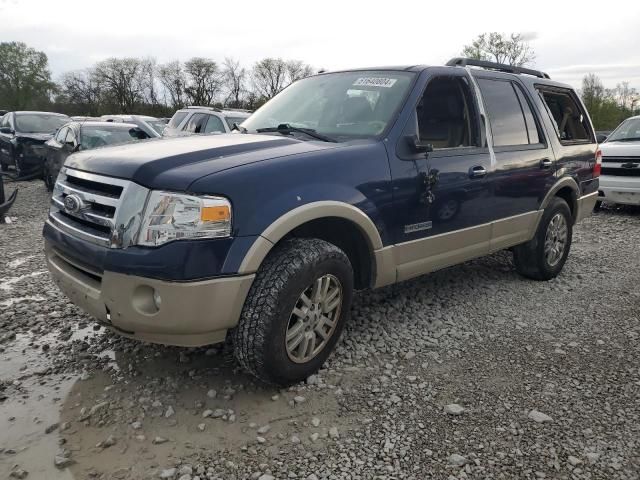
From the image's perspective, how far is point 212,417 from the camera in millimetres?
2758

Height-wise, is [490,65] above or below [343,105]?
above

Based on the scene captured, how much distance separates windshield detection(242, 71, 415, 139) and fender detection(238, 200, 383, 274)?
654mm

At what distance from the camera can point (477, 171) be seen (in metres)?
3.98

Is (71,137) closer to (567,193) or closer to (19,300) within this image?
(19,300)

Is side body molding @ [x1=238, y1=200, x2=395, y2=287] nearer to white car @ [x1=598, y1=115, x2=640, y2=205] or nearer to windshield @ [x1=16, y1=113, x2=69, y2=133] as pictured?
white car @ [x1=598, y1=115, x2=640, y2=205]

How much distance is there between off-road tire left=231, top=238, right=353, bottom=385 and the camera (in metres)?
2.74

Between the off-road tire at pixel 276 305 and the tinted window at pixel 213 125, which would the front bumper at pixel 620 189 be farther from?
the off-road tire at pixel 276 305

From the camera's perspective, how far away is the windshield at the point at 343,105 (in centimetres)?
360

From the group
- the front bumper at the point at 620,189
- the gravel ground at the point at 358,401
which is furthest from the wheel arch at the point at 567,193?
the front bumper at the point at 620,189

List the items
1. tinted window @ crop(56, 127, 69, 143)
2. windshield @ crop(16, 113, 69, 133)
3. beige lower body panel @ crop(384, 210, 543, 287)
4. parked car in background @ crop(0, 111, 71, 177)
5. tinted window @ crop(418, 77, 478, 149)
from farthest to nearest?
windshield @ crop(16, 113, 69, 133) → parked car in background @ crop(0, 111, 71, 177) → tinted window @ crop(56, 127, 69, 143) → tinted window @ crop(418, 77, 478, 149) → beige lower body panel @ crop(384, 210, 543, 287)

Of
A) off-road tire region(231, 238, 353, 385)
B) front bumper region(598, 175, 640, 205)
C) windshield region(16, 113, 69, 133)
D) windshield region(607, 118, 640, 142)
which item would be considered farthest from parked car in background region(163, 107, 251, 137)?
off-road tire region(231, 238, 353, 385)

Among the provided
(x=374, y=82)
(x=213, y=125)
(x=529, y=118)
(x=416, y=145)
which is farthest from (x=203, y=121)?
(x=416, y=145)

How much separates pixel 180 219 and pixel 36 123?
41.5 ft

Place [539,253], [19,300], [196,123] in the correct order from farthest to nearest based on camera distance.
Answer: [196,123]
[539,253]
[19,300]
